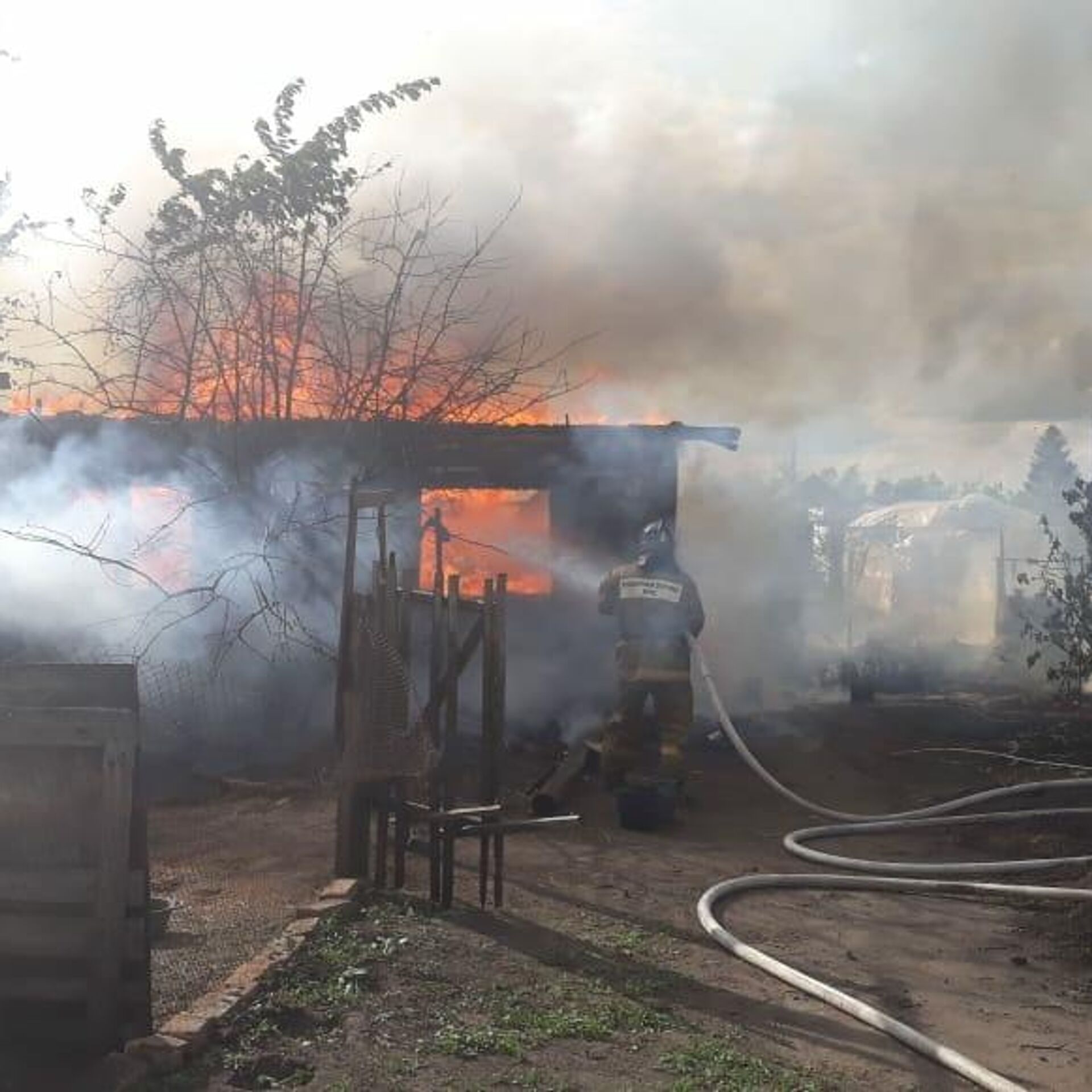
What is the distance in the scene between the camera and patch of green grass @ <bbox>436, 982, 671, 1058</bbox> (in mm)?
4266

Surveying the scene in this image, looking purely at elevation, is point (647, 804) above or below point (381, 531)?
below

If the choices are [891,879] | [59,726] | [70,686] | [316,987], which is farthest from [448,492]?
[59,726]

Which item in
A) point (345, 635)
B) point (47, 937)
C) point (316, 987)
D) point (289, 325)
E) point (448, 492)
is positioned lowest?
point (316, 987)

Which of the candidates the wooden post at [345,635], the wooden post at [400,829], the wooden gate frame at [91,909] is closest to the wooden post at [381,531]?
the wooden post at [345,635]

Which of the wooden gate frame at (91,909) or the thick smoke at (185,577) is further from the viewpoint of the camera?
the thick smoke at (185,577)

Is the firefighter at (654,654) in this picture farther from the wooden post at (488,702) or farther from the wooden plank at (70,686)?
the wooden plank at (70,686)

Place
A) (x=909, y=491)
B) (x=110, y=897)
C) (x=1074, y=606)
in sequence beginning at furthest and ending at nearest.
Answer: (x=909, y=491) < (x=1074, y=606) < (x=110, y=897)

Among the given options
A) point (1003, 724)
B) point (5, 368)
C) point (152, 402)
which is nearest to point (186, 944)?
point (152, 402)

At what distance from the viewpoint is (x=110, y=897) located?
3969 millimetres

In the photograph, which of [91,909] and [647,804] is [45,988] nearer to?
[91,909]

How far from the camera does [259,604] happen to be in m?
10.5

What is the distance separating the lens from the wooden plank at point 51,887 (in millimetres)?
4039

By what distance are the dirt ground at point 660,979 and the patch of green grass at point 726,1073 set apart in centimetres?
1

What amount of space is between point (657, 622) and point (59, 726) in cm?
574
